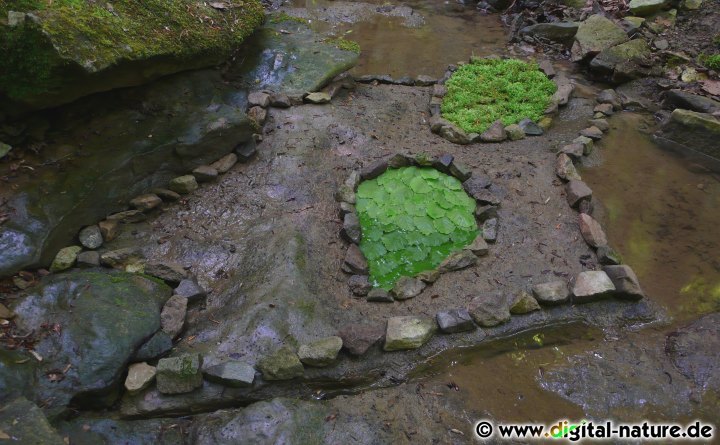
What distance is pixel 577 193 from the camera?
5.13 meters

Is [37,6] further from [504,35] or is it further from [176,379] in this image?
[504,35]

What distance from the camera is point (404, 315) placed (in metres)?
4.16

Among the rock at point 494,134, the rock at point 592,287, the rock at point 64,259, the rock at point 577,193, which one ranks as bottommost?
the rock at point 64,259

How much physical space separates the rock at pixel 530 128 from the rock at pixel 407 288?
3.05 m

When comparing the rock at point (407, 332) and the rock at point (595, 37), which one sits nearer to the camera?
the rock at point (407, 332)

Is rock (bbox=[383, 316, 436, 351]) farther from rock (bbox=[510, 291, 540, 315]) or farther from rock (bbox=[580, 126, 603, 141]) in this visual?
rock (bbox=[580, 126, 603, 141])

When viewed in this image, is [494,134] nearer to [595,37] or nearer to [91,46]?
[595,37]

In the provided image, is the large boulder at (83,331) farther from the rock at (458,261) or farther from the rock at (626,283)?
the rock at (626,283)

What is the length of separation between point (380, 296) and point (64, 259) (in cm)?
281

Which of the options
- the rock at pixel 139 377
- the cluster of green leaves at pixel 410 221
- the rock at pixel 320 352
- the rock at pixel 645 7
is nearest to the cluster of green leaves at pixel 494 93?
the cluster of green leaves at pixel 410 221

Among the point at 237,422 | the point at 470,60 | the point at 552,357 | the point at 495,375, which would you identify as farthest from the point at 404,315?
the point at 470,60

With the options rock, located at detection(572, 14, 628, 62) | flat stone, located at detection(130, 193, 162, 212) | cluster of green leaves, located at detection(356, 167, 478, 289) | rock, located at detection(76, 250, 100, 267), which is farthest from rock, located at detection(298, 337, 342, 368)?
rock, located at detection(572, 14, 628, 62)

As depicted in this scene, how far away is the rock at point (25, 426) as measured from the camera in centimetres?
255

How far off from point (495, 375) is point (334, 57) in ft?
17.3
